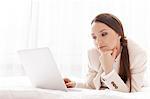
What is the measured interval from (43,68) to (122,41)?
533mm

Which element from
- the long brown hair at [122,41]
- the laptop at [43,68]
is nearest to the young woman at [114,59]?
the long brown hair at [122,41]

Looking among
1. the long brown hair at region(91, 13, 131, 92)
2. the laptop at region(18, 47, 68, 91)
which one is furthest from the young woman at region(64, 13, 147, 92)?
the laptop at region(18, 47, 68, 91)

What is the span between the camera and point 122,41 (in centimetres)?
166

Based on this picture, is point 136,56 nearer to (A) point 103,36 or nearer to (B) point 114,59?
(B) point 114,59

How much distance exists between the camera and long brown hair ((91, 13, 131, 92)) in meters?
1.56

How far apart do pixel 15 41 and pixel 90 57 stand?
43.3 inches

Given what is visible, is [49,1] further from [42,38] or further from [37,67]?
[37,67]

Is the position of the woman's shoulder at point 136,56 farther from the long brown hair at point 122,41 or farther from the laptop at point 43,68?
the laptop at point 43,68

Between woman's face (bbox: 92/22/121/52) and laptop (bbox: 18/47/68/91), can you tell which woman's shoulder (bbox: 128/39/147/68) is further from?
laptop (bbox: 18/47/68/91)

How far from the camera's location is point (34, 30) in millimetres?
2707

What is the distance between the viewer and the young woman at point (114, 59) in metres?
1.51

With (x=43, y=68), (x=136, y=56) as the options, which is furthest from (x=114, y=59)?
(x=43, y=68)

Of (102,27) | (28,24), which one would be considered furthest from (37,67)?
(28,24)

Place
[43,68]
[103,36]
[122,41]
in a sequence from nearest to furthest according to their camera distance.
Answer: [43,68], [103,36], [122,41]
